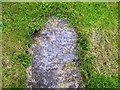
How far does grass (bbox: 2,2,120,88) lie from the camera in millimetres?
6578

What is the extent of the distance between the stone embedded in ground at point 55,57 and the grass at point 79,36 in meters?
0.13

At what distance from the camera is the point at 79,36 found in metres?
7.29

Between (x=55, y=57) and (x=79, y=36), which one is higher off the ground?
(x=79, y=36)

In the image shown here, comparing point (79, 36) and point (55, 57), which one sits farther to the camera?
point (79, 36)

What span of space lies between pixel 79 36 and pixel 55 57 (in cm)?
75

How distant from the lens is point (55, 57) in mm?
6832

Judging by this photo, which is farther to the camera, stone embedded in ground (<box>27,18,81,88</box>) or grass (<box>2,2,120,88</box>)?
grass (<box>2,2,120,88</box>)

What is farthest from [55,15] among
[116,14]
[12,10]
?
[116,14]

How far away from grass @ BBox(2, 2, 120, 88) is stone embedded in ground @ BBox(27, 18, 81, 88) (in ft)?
0.43

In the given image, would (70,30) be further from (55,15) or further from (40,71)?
(40,71)

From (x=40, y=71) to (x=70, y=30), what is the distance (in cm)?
130

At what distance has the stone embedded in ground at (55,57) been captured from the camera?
6.42 m

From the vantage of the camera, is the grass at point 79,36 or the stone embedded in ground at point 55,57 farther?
the grass at point 79,36

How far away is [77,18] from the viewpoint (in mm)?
7680
